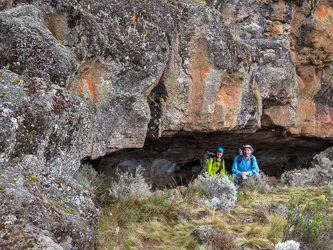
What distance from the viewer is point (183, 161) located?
1054 cm

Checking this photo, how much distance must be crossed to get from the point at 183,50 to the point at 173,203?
3056 mm

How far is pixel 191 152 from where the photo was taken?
10281 millimetres

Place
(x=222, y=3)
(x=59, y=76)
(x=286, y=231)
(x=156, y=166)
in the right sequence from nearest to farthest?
(x=59, y=76) < (x=286, y=231) < (x=222, y=3) < (x=156, y=166)

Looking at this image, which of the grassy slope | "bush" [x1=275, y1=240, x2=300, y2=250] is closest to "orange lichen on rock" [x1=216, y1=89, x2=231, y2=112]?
the grassy slope

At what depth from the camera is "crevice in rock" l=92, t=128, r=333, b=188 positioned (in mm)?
8242

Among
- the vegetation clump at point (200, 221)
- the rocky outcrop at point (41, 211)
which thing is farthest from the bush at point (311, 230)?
the rocky outcrop at point (41, 211)

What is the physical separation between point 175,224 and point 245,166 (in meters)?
3.54

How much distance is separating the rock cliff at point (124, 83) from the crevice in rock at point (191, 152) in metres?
0.14

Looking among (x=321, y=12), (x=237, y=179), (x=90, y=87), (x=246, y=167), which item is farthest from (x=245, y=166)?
(x=321, y=12)

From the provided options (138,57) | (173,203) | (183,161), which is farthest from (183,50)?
(183,161)

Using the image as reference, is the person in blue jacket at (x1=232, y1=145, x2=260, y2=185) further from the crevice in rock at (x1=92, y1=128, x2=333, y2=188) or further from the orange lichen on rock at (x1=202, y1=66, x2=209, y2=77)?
the orange lichen on rock at (x1=202, y1=66, x2=209, y2=77)

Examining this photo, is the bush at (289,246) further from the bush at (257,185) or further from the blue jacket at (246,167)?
the blue jacket at (246,167)

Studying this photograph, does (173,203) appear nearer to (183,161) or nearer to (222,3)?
(183,161)

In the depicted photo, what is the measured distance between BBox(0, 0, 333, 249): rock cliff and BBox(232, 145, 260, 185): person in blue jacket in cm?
69
